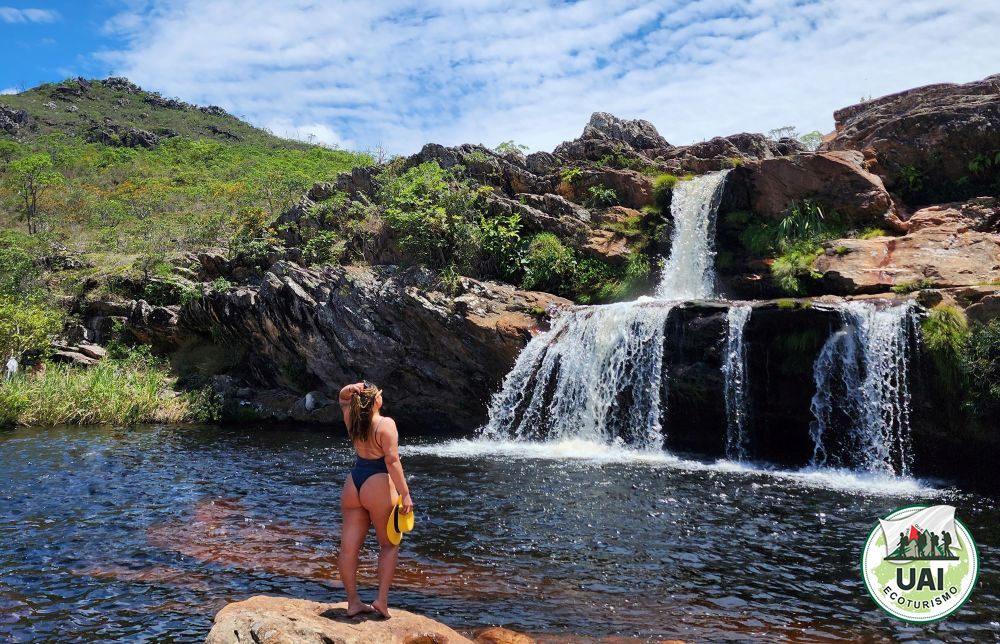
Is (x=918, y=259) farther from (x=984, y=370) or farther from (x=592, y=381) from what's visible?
(x=592, y=381)

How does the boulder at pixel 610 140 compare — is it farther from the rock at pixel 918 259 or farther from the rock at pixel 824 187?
the rock at pixel 918 259

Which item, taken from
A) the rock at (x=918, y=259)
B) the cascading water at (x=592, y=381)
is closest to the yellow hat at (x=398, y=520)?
the cascading water at (x=592, y=381)

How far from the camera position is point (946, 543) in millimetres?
7457

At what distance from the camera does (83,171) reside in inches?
2144

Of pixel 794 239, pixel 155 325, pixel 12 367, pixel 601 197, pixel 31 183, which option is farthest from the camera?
pixel 31 183

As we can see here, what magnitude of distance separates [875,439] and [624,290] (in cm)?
967

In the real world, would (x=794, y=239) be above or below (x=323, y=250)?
below

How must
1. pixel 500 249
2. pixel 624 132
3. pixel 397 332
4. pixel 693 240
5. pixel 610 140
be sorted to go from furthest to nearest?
pixel 624 132, pixel 610 140, pixel 500 249, pixel 693 240, pixel 397 332

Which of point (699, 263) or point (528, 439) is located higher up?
point (699, 263)

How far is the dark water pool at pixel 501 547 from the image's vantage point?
6707mm

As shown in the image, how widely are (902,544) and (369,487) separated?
5389 millimetres

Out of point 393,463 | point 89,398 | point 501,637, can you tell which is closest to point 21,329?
point 89,398

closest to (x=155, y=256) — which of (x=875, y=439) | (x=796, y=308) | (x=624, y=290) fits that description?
(x=624, y=290)

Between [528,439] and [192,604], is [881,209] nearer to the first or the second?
[528,439]
